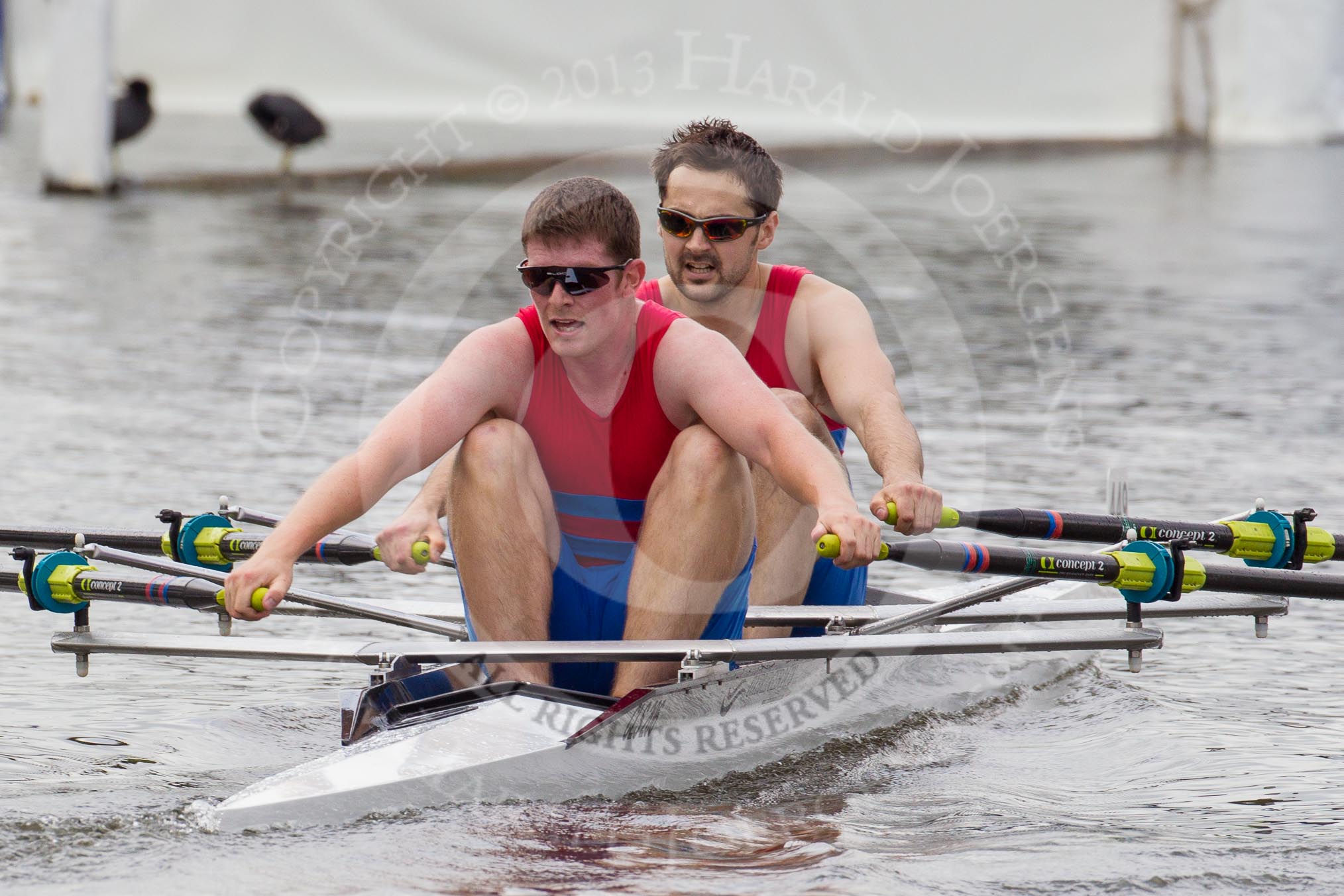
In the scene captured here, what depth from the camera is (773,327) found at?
5055 millimetres

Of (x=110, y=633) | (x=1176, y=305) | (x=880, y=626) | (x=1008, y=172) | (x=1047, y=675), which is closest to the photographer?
(x=110, y=633)

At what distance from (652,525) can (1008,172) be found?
833 inches

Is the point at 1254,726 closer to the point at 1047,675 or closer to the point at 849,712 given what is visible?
the point at 1047,675

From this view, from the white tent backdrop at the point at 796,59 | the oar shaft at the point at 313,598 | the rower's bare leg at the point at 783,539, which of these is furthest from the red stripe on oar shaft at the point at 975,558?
the white tent backdrop at the point at 796,59

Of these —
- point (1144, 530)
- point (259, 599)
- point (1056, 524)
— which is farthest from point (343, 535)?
point (1144, 530)

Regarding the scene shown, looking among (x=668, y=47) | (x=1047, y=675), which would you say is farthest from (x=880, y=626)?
(x=668, y=47)

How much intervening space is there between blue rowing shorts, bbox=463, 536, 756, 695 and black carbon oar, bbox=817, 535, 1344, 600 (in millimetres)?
432

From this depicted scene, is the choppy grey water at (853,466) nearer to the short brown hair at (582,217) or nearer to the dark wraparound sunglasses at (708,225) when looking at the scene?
the short brown hair at (582,217)

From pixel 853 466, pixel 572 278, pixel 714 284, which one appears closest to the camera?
pixel 572 278

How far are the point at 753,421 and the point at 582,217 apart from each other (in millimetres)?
637

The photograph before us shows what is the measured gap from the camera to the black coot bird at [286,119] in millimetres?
19719

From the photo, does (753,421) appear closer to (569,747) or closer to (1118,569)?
(569,747)

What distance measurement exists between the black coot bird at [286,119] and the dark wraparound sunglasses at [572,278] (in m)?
16.5

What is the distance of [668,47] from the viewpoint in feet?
95.4
